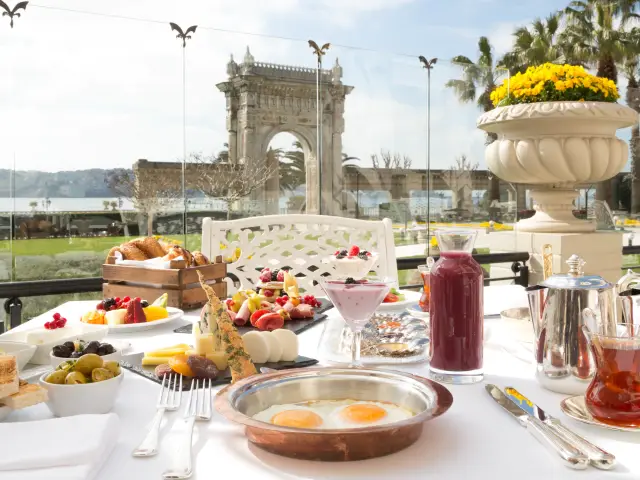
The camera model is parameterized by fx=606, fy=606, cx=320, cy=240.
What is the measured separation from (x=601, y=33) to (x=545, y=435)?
16.3 meters

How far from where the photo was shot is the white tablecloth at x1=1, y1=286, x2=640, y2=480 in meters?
0.64

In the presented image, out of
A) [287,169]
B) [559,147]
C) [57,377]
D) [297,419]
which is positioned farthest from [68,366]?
[287,169]

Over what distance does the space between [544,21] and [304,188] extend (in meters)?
13.0

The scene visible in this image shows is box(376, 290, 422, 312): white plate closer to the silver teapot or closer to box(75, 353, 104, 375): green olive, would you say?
the silver teapot

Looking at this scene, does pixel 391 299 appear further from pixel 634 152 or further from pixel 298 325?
pixel 634 152

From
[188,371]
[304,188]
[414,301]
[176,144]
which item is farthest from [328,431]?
[304,188]

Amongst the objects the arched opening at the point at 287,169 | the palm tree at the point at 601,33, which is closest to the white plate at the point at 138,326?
the arched opening at the point at 287,169

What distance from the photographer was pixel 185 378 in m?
1.00

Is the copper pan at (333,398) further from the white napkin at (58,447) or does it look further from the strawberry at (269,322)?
the strawberry at (269,322)

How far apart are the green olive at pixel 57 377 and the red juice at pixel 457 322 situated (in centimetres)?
56

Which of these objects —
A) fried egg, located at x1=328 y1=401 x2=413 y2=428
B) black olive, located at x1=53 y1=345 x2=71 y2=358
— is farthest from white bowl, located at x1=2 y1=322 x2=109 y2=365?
fried egg, located at x1=328 y1=401 x2=413 y2=428

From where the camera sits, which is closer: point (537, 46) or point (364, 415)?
point (364, 415)

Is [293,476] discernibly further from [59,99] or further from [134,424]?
[59,99]

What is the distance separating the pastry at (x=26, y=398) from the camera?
0.78m
